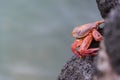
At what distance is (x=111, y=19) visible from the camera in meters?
0.91

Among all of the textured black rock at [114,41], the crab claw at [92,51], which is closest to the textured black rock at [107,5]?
the crab claw at [92,51]

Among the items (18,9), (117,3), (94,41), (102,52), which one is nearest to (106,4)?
(117,3)

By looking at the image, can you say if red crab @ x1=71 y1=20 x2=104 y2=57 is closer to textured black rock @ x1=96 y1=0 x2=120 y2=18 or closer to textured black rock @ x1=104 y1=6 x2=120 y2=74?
textured black rock @ x1=96 y1=0 x2=120 y2=18

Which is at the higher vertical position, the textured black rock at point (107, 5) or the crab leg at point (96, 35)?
the textured black rock at point (107, 5)

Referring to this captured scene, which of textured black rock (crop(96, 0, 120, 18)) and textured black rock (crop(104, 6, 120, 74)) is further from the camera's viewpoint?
textured black rock (crop(96, 0, 120, 18))

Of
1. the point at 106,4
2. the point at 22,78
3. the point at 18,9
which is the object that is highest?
the point at 18,9

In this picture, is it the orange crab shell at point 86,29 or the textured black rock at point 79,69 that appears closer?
the textured black rock at point 79,69

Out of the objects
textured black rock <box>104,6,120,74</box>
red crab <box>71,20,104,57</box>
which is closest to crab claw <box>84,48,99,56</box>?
red crab <box>71,20,104,57</box>

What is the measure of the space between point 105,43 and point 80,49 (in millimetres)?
1124

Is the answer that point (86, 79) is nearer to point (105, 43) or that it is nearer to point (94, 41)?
point (94, 41)

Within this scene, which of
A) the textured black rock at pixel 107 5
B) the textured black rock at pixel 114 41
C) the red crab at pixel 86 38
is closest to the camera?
the textured black rock at pixel 114 41

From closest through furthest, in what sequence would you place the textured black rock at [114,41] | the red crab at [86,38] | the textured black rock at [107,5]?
the textured black rock at [114,41]
the textured black rock at [107,5]
the red crab at [86,38]

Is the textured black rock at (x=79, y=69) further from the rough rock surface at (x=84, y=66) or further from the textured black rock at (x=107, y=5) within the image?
the textured black rock at (x=107, y=5)

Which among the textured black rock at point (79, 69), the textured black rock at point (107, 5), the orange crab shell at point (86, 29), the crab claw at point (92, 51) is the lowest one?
the textured black rock at point (79, 69)
